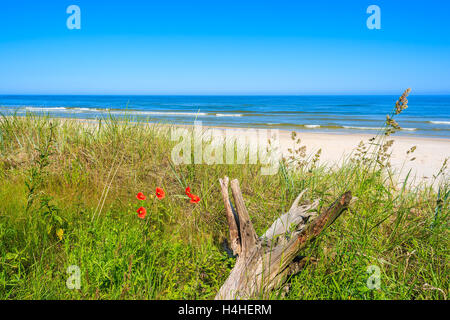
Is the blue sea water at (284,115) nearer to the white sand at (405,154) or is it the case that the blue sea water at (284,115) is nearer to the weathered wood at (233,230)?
the weathered wood at (233,230)

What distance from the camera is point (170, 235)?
260 centimetres

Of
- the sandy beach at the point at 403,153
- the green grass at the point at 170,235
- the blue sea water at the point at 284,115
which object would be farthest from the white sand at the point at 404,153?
the green grass at the point at 170,235

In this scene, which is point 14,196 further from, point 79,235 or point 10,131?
point 10,131

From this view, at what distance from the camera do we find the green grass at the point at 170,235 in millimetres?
1895

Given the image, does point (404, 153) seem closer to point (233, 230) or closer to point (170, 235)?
point (233, 230)

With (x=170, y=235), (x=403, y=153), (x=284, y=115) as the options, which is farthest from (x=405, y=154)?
(x=284, y=115)

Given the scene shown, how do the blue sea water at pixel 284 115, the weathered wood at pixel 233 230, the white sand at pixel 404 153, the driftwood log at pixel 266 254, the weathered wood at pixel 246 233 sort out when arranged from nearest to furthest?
the driftwood log at pixel 266 254
the weathered wood at pixel 246 233
the weathered wood at pixel 233 230
the white sand at pixel 404 153
the blue sea water at pixel 284 115

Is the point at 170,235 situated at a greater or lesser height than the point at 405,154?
lesser

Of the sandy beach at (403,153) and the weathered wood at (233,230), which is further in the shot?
the sandy beach at (403,153)

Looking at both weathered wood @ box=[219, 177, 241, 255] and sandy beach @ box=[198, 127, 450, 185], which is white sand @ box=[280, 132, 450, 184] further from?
weathered wood @ box=[219, 177, 241, 255]

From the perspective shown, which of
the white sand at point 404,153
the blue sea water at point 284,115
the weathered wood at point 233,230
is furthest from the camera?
the blue sea water at point 284,115

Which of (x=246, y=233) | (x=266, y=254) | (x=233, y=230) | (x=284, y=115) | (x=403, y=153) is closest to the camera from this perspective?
(x=266, y=254)

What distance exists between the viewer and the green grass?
1895 mm
